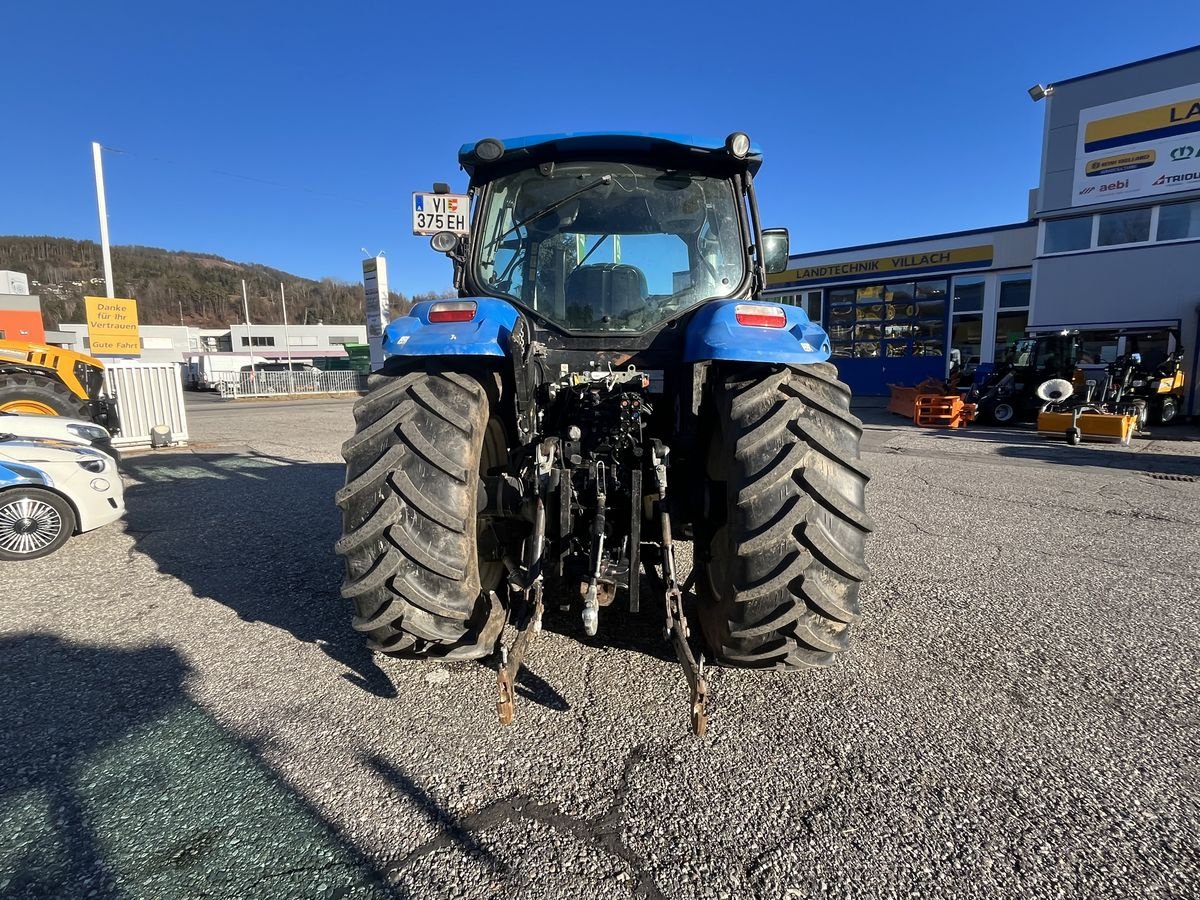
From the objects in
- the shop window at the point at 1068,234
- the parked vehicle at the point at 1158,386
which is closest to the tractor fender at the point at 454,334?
the parked vehicle at the point at 1158,386

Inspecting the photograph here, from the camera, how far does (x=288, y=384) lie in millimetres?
30953

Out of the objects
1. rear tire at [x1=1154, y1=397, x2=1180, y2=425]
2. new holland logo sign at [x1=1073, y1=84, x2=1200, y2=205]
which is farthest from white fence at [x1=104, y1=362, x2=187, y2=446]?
new holland logo sign at [x1=1073, y1=84, x2=1200, y2=205]

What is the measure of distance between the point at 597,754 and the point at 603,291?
6.99ft

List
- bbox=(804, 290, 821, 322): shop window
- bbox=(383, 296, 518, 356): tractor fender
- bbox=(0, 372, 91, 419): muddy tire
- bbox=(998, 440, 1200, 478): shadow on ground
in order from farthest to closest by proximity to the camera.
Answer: bbox=(804, 290, 821, 322): shop window
bbox=(998, 440, 1200, 478): shadow on ground
bbox=(0, 372, 91, 419): muddy tire
bbox=(383, 296, 518, 356): tractor fender

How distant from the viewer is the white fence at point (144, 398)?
10594mm

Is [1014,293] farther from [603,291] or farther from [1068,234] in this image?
[603,291]

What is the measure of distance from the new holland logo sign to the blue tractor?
1859 centimetres

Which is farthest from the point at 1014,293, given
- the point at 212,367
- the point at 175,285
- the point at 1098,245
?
the point at 175,285

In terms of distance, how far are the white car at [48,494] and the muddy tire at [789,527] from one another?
515 cm

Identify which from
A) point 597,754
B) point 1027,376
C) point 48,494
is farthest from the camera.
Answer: point 1027,376

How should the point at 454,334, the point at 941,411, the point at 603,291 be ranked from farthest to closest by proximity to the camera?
the point at 941,411 < the point at 603,291 < the point at 454,334

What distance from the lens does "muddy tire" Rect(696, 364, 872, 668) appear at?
2297mm

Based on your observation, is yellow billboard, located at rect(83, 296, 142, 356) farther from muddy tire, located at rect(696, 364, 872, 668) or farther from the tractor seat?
muddy tire, located at rect(696, 364, 872, 668)

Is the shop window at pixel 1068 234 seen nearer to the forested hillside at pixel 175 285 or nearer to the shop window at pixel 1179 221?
the shop window at pixel 1179 221
